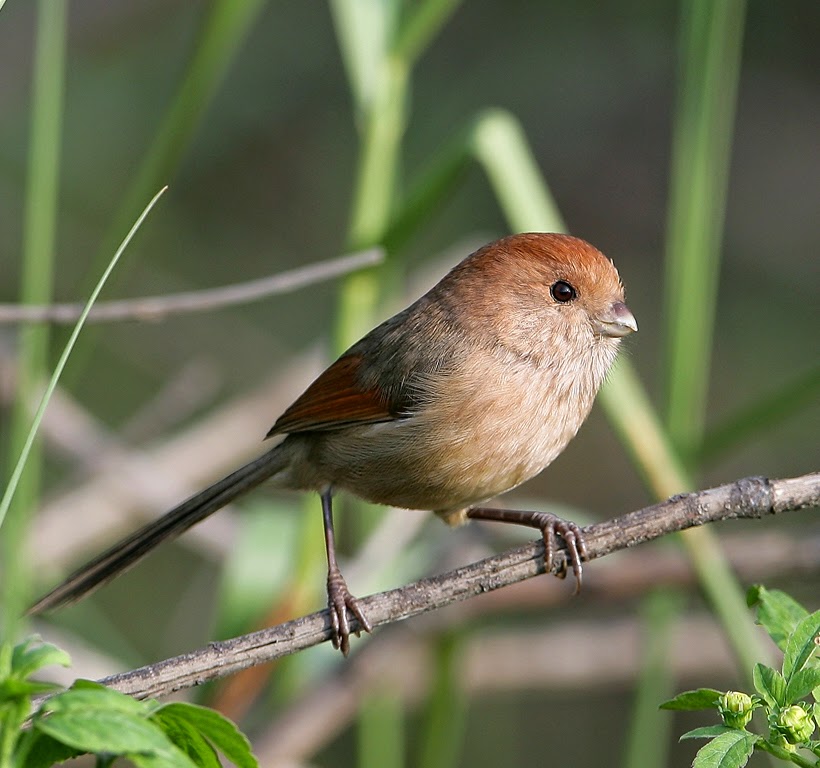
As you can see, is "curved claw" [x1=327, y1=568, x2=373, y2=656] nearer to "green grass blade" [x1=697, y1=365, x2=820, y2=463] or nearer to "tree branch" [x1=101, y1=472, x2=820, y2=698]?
"tree branch" [x1=101, y1=472, x2=820, y2=698]

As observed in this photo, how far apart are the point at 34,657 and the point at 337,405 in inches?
78.8

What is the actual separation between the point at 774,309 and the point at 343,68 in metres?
3.30

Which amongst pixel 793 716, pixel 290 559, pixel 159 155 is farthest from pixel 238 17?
pixel 793 716

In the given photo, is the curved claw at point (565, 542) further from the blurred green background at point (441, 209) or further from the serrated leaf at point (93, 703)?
the blurred green background at point (441, 209)

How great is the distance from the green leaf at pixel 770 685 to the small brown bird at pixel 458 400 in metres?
1.21

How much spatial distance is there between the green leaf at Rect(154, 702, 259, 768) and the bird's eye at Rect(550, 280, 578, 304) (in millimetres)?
2054

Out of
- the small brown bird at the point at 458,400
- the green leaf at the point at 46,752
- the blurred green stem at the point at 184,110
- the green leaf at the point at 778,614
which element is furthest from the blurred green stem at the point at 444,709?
the green leaf at the point at 46,752

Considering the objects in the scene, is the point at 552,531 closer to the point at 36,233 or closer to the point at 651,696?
the point at 651,696

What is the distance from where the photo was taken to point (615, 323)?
3146mm

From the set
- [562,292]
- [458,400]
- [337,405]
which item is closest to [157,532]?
[337,405]

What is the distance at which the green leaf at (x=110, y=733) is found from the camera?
1200 millimetres

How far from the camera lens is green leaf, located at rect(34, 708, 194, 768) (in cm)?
120

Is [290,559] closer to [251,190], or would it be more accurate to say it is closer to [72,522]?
[72,522]

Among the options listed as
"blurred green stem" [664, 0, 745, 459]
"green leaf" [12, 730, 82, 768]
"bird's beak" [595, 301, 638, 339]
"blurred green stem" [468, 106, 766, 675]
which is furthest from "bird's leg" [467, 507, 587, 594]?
"green leaf" [12, 730, 82, 768]
